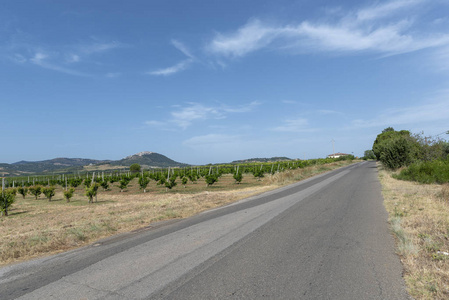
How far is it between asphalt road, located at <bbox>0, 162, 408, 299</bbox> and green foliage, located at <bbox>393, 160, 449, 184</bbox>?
42.6 feet

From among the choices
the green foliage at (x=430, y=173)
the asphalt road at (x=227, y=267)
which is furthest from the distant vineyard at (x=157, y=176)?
the asphalt road at (x=227, y=267)

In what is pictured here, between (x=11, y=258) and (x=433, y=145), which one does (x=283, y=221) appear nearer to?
(x=11, y=258)

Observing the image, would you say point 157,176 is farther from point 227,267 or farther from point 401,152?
point 227,267

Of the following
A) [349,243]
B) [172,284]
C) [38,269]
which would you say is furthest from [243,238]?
[38,269]

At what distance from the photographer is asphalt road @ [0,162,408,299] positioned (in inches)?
153

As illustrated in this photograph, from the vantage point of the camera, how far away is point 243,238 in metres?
6.80

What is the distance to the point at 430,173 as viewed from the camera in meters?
19.2

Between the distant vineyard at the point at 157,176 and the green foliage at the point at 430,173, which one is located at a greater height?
the green foliage at the point at 430,173

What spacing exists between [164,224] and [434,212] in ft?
29.8

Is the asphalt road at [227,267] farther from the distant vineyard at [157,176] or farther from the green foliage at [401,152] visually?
the green foliage at [401,152]

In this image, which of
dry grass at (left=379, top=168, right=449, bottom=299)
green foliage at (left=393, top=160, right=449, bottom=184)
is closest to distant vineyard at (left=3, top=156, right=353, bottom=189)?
green foliage at (left=393, top=160, right=449, bottom=184)

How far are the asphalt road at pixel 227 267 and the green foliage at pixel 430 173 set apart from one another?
42.6ft

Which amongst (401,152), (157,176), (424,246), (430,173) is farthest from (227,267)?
(157,176)

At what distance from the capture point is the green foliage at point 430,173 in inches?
671
